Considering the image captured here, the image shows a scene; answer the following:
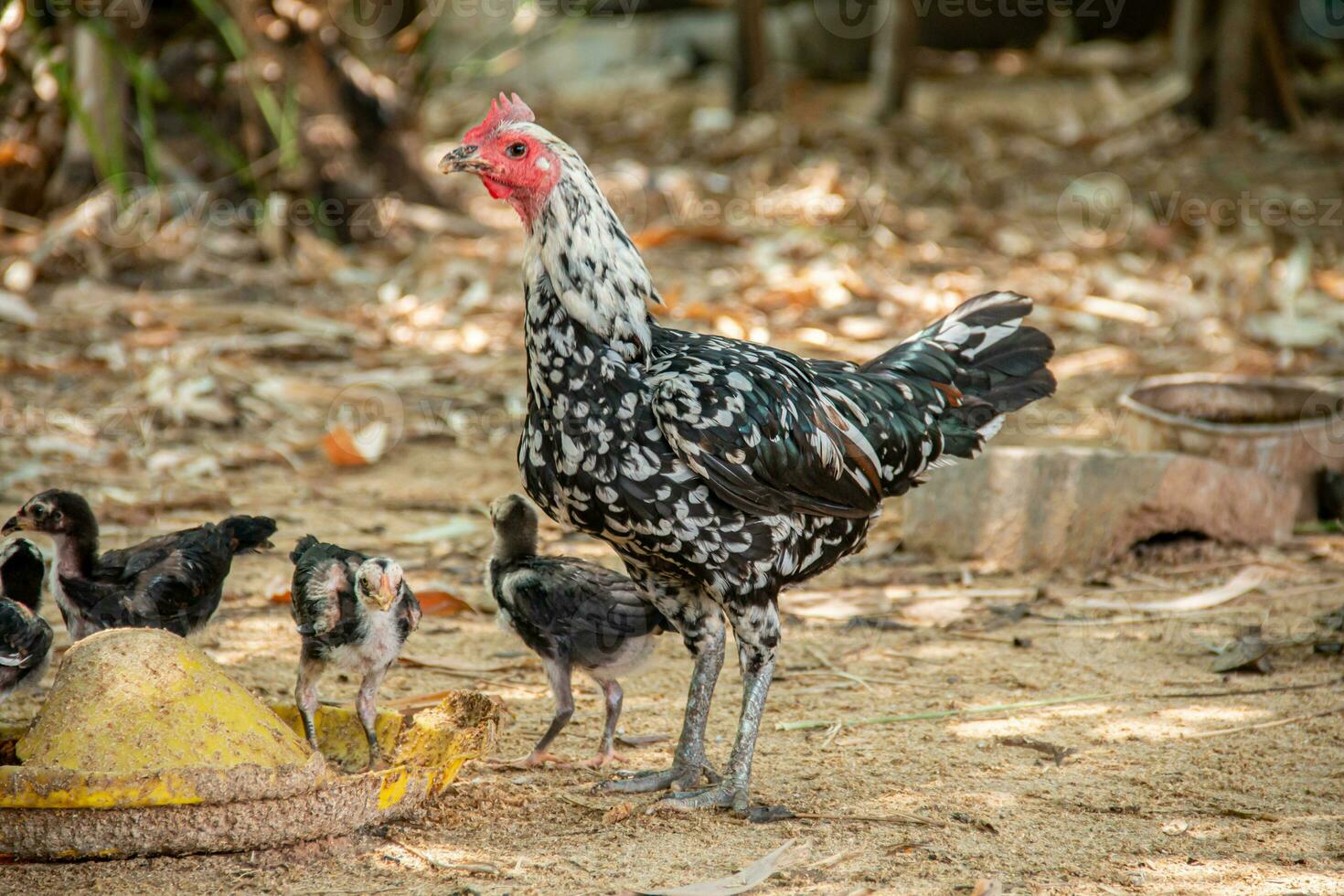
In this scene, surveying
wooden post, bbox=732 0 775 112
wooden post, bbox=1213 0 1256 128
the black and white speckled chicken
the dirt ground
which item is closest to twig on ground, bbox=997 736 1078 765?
the dirt ground

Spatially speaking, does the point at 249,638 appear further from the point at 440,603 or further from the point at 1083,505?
the point at 1083,505

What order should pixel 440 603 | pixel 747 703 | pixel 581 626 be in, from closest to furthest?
pixel 747 703 < pixel 581 626 < pixel 440 603

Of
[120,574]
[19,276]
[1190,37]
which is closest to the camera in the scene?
[120,574]

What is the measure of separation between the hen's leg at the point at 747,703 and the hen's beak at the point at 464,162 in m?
1.37

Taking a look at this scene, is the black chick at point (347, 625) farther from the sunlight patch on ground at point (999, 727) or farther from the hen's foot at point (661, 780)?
the sunlight patch on ground at point (999, 727)

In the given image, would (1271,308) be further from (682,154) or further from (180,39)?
(180,39)

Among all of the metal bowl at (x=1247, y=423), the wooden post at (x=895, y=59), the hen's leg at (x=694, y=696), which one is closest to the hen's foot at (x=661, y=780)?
the hen's leg at (x=694, y=696)

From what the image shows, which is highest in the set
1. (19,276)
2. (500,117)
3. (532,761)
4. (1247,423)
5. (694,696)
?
(500,117)

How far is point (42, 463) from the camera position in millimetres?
6539

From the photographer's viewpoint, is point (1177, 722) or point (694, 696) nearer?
point (694, 696)

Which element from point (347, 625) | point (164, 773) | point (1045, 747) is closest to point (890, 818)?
point (1045, 747)

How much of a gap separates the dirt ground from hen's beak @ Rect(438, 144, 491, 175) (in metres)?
1.68

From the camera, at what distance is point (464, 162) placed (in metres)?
3.70

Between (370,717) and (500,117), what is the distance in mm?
1695
